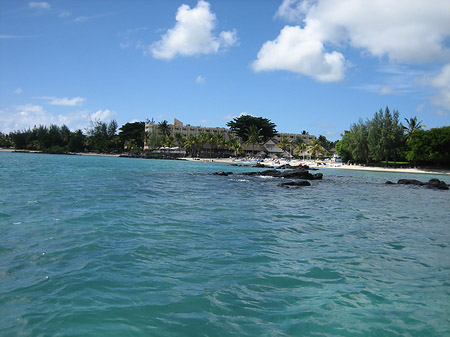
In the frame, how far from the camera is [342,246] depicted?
29.5 ft

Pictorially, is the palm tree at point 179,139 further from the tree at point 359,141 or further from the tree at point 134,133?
the tree at point 359,141

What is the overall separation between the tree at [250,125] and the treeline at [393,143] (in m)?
40.7

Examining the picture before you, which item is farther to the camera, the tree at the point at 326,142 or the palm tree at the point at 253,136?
the tree at the point at 326,142

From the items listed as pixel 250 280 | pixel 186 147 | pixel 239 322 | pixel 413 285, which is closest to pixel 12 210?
pixel 250 280

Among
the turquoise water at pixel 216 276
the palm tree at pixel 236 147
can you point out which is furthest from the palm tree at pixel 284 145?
the turquoise water at pixel 216 276

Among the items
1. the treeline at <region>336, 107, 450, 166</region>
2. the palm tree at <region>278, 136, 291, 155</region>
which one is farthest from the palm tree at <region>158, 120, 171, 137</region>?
the treeline at <region>336, 107, 450, 166</region>

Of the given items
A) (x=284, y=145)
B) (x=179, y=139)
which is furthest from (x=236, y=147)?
(x=179, y=139)

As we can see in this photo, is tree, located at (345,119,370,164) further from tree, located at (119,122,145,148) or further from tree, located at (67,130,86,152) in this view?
tree, located at (67,130,86,152)

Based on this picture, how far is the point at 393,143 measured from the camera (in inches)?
2717

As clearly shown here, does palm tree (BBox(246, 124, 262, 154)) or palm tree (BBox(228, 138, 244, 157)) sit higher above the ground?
palm tree (BBox(246, 124, 262, 154))

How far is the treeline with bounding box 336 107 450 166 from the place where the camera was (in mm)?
59656

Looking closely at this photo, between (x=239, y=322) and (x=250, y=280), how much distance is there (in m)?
1.58

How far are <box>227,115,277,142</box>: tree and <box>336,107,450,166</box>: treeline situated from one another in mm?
40687

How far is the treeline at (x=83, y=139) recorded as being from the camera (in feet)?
431
